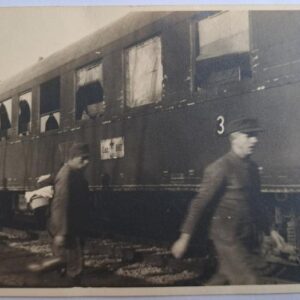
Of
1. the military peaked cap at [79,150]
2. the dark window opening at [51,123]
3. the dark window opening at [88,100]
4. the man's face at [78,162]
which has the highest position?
the dark window opening at [88,100]

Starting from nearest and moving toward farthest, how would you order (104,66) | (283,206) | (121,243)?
(283,206), (121,243), (104,66)

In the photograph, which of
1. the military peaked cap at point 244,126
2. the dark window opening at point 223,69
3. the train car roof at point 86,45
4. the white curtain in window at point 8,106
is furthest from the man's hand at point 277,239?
the white curtain in window at point 8,106

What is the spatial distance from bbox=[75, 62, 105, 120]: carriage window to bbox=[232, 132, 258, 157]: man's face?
879 mm

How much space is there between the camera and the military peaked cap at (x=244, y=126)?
2342mm

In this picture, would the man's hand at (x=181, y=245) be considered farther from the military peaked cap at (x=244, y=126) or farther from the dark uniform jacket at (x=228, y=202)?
the military peaked cap at (x=244, y=126)

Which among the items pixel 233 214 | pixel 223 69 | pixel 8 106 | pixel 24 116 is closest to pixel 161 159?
pixel 233 214

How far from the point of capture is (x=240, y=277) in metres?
2.44

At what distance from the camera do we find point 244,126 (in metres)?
2.37

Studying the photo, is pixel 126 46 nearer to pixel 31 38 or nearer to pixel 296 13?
pixel 31 38

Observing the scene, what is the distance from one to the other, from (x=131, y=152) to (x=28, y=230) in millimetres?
804

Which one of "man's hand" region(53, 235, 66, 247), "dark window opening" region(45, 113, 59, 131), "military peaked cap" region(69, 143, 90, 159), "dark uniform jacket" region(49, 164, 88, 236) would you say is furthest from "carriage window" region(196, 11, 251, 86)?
"man's hand" region(53, 235, 66, 247)

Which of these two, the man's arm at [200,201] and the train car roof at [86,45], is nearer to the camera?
the man's arm at [200,201]

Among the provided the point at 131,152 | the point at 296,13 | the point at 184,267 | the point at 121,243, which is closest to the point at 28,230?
the point at 121,243

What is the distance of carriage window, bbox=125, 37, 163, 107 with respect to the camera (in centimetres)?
262
